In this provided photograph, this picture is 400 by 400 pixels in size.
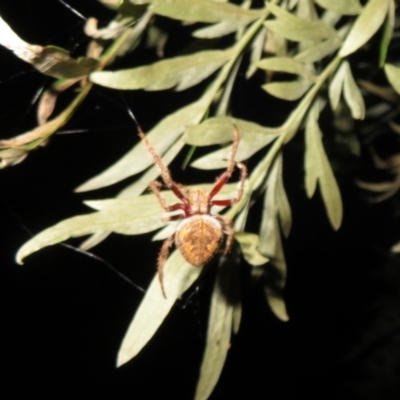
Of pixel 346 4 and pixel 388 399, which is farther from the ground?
pixel 346 4

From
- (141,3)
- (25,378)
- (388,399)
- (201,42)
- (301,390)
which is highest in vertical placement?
(141,3)

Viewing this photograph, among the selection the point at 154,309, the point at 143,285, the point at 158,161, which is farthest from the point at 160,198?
the point at 143,285

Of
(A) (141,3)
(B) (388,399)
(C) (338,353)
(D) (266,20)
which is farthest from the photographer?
(C) (338,353)

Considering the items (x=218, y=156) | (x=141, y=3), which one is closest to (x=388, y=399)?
(x=218, y=156)

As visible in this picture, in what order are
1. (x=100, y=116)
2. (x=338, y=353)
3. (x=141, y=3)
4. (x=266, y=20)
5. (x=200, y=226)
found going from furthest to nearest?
(x=338, y=353), (x=100, y=116), (x=200, y=226), (x=266, y=20), (x=141, y=3)

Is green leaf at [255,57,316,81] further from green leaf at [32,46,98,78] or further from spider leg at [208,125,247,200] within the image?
green leaf at [32,46,98,78]

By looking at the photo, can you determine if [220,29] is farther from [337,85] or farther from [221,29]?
[337,85]

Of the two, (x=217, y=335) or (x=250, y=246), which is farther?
(x=217, y=335)

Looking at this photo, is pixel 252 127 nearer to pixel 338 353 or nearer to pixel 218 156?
pixel 218 156
